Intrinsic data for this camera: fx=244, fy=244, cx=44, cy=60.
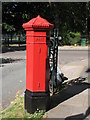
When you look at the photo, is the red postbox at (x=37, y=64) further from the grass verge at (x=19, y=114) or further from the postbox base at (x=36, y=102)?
the grass verge at (x=19, y=114)

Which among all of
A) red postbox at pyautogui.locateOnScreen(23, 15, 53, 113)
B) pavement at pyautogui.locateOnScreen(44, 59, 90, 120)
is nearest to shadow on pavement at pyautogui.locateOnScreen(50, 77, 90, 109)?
pavement at pyautogui.locateOnScreen(44, 59, 90, 120)

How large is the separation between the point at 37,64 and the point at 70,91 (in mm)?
2157

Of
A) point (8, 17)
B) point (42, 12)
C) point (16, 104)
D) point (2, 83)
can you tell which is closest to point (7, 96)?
point (16, 104)

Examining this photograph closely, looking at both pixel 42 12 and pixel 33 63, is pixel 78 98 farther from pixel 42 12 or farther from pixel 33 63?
pixel 42 12

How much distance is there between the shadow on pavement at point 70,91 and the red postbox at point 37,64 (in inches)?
18.5

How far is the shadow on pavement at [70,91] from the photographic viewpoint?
5.75 m

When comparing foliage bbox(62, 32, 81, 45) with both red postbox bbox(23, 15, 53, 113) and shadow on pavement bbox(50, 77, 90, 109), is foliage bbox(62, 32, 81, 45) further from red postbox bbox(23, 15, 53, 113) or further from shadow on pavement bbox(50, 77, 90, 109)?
red postbox bbox(23, 15, 53, 113)

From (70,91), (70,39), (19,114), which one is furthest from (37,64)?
(70,39)

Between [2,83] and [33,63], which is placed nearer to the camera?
[33,63]

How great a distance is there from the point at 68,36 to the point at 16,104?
27.8m

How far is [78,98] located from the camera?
596 centimetres

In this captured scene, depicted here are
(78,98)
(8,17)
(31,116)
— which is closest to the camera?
(31,116)

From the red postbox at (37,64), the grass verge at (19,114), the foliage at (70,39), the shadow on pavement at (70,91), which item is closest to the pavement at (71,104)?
the shadow on pavement at (70,91)

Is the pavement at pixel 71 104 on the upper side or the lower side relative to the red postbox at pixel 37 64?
lower
